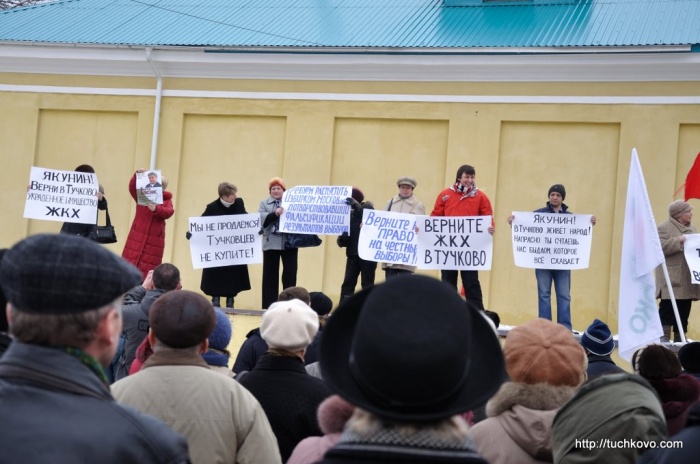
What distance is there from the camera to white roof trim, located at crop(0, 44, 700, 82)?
15.1 meters

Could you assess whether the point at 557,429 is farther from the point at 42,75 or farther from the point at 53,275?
the point at 42,75

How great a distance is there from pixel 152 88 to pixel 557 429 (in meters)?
14.9

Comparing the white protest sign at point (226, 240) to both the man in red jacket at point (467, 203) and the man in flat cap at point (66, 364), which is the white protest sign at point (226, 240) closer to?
the man in red jacket at point (467, 203)

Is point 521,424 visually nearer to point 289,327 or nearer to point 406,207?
point 289,327

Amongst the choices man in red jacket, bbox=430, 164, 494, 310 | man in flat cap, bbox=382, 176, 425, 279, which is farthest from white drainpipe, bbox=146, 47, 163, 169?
man in red jacket, bbox=430, 164, 494, 310

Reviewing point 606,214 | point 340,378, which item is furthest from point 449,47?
point 340,378

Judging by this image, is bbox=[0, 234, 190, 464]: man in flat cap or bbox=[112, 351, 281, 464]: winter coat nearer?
bbox=[0, 234, 190, 464]: man in flat cap

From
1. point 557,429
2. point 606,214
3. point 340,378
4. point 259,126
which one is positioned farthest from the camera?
point 259,126

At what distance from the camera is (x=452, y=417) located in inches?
96.2

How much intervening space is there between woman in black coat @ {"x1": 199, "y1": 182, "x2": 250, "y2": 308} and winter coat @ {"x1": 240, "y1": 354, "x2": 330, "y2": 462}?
27.0 ft

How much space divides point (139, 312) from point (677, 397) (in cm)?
422

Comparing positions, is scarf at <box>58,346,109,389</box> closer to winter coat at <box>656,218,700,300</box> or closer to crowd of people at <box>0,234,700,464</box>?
crowd of people at <box>0,234,700,464</box>

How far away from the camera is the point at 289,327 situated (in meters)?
5.15

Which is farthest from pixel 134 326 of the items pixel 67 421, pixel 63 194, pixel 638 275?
pixel 63 194
